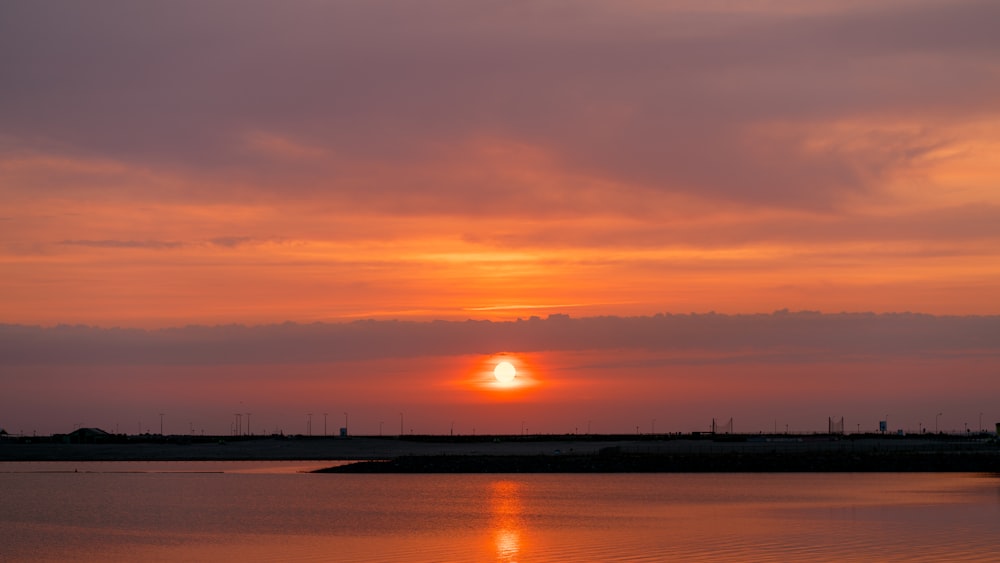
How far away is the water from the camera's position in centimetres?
5384

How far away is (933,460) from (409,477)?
2025 inches


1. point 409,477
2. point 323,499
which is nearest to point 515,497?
point 323,499

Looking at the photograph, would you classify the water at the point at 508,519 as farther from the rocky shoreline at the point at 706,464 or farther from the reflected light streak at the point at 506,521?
the rocky shoreline at the point at 706,464

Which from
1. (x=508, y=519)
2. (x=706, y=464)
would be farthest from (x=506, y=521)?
(x=706, y=464)

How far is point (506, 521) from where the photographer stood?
70.1 meters

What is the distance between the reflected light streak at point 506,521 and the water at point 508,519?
125mm

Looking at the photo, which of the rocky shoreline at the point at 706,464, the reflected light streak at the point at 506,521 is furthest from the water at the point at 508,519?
the rocky shoreline at the point at 706,464

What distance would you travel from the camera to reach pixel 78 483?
11281 cm

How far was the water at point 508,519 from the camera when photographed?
177 feet

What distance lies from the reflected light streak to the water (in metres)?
0.13

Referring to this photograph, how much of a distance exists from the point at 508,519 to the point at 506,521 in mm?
1514

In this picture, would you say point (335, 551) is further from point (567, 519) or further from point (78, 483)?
point (78, 483)

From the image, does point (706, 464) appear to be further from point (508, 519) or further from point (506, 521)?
point (506, 521)

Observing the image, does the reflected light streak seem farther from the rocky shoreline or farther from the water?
the rocky shoreline
